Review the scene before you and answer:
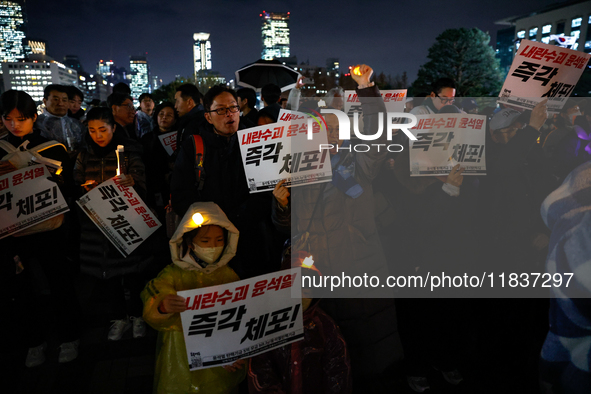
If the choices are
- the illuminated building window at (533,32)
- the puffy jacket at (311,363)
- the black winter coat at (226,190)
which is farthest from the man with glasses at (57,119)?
the illuminated building window at (533,32)

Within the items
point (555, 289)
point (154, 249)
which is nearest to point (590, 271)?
point (555, 289)

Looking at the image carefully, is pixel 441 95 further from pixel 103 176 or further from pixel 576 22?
pixel 576 22

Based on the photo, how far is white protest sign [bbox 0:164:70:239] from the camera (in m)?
2.93

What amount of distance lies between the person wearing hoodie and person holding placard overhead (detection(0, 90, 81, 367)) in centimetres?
135

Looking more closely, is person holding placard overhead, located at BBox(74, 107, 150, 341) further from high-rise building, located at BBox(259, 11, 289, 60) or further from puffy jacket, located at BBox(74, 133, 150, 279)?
high-rise building, located at BBox(259, 11, 289, 60)

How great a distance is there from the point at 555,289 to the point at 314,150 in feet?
5.09

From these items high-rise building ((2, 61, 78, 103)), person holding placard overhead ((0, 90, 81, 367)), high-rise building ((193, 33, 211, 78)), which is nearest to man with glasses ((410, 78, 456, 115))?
person holding placard overhead ((0, 90, 81, 367))

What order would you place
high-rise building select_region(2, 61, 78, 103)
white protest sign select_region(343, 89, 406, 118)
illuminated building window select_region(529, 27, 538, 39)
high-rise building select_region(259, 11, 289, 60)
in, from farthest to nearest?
high-rise building select_region(259, 11, 289, 60) → high-rise building select_region(2, 61, 78, 103) → illuminated building window select_region(529, 27, 538, 39) → white protest sign select_region(343, 89, 406, 118)

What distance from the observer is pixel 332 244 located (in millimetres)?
2553

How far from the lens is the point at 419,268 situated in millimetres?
2859

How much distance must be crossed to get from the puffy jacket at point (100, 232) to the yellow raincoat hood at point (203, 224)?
4.18 feet

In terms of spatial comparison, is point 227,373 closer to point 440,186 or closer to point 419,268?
point 419,268

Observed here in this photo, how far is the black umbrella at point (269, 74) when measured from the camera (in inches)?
300

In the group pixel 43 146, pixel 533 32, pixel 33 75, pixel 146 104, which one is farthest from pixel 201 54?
pixel 43 146
